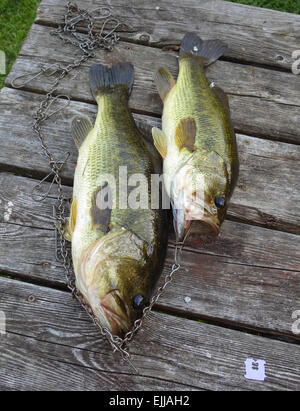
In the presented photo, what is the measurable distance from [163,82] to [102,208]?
1223 millimetres

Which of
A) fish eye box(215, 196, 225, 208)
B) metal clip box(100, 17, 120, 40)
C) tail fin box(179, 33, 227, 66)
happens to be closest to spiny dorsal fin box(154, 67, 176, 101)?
tail fin box(179, 33, 227, 66)

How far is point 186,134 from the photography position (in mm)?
2432

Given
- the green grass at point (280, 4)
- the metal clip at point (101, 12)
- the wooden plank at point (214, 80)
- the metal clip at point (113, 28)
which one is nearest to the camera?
the wooden plank at point (214, 80)

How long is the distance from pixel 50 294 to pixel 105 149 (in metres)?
0.92

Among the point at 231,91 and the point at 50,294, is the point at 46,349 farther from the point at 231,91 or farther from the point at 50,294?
the point at 231,91

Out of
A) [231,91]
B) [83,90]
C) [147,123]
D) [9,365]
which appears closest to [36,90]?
[83,90]

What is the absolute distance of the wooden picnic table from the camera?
6.72 feet

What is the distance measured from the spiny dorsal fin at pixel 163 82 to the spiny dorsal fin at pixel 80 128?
0.60 meters

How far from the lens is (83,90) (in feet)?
9.55

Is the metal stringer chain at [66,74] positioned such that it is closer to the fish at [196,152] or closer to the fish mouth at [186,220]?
the fish mouth at [186,220]

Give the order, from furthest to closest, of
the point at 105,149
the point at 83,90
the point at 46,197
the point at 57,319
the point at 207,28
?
the point at 207,28
the point at 83,90
the point at 46,197
the point at 105,149
the point at 57,319

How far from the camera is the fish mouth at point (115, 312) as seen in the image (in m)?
1.86

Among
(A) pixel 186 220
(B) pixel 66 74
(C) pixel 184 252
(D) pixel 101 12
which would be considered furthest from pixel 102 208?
(D) pixel 101 12

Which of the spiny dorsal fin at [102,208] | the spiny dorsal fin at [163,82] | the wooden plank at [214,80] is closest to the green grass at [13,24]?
the wooden plank at [214,80]
